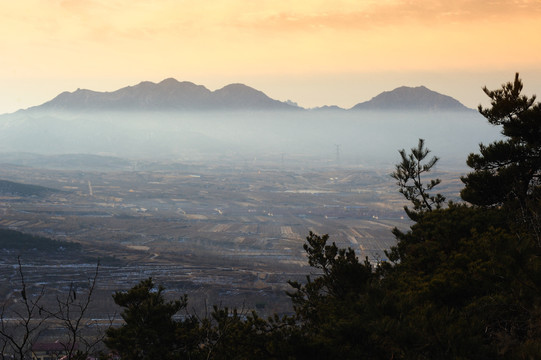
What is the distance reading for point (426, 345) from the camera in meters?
6.41

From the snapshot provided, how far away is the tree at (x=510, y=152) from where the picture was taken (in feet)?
59.2

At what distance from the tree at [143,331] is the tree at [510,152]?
11252 millimetres

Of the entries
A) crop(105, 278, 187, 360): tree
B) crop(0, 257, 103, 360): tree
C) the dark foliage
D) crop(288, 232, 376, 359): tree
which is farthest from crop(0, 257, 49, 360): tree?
crop(288, 232, 376, 359): tree

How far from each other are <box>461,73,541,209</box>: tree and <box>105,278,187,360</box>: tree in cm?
1125

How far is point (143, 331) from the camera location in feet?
50.6

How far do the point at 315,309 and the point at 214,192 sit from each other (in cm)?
13766

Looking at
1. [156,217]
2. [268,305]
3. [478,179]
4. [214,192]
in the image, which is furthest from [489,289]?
[214,192]

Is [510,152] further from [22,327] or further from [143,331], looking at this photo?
[22,327]

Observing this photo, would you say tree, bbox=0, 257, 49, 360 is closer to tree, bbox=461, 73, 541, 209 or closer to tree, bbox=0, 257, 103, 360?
tree, bbox=0, 257, 103, 360

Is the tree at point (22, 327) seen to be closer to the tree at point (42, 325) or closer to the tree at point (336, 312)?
the tree at point (42, 325)

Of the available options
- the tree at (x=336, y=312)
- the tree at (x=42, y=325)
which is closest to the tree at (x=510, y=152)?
the tree at (x=336, y=312)

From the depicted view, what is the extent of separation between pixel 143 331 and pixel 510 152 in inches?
534

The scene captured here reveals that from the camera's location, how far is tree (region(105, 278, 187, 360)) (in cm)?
1502

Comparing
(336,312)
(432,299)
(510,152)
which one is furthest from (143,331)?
(510,152)
